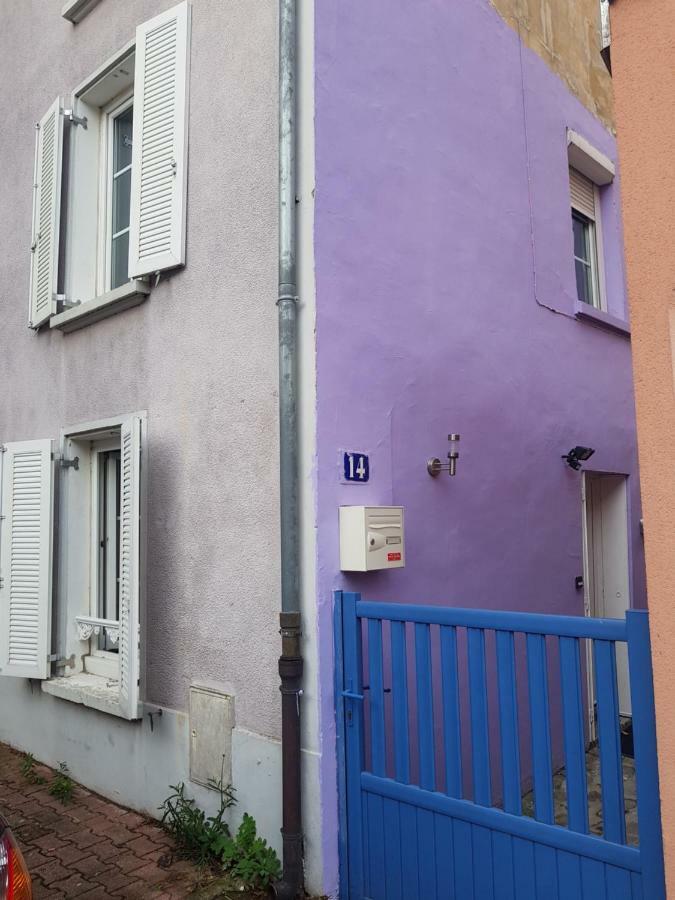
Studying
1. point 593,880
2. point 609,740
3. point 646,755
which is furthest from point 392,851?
point 646,755

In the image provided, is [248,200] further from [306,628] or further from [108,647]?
[108,647]

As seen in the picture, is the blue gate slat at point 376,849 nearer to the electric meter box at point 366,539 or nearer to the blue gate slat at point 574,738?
the blue gate slat at point 574,738

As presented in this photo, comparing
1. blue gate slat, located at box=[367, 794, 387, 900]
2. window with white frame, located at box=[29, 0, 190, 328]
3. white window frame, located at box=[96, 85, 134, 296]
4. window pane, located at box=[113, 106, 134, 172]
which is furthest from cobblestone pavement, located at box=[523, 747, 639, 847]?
window pane, located at box=[113, 106, 134, 172]

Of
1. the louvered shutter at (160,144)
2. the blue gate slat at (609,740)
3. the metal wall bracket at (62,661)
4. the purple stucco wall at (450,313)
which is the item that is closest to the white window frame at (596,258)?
the purple stucco wall at (450,313)

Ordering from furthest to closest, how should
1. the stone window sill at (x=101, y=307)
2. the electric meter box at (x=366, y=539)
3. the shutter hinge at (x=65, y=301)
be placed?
1. the shutter hinge at (x=65, y=301)
2. the stone window sill at (x=101, y=307)
3. the electric meter box at (x=366, y=539)

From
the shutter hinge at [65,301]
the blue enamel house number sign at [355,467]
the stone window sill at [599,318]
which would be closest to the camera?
the blue enamel house number sign at [355,467]

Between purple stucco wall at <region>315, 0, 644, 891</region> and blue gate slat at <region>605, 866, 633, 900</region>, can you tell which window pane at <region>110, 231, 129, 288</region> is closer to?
purple stucco wall at <region>315, 0, 644, 891</region>

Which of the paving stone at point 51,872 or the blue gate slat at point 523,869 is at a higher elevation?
the blue gate slat at point 523,869

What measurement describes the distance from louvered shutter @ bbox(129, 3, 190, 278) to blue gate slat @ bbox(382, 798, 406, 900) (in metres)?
3.28

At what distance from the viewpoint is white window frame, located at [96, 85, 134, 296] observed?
5719 millimetres

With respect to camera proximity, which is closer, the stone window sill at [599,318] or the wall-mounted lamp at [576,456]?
the wall-mounted lamp at [576,456]

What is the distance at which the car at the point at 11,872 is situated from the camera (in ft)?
7.83

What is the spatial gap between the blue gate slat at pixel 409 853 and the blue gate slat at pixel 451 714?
0.25 meters

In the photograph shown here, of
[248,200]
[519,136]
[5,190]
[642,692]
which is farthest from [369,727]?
[5,190]
